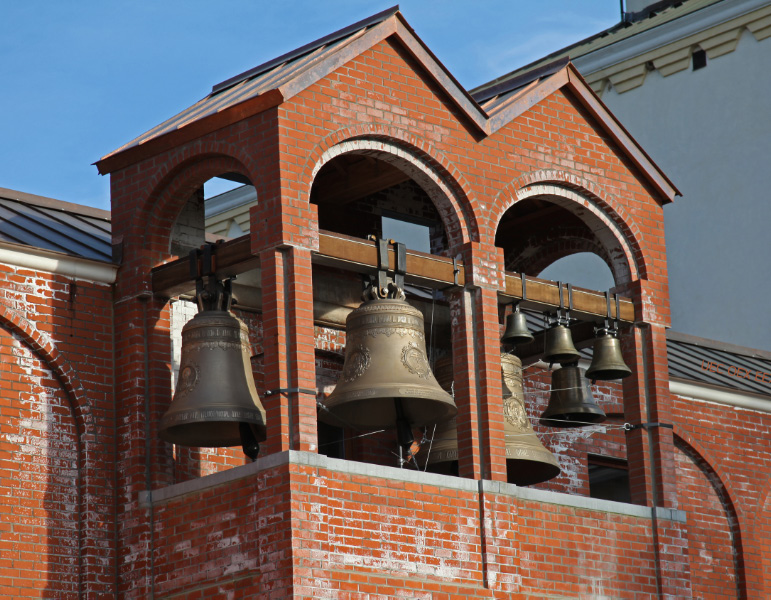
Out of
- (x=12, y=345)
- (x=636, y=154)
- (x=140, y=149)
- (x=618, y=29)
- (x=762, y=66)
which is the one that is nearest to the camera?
(x=12, y=345)

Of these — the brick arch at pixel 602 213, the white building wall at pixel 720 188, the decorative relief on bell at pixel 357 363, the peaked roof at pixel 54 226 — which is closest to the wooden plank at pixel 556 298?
the brick arch at pixel 602 213

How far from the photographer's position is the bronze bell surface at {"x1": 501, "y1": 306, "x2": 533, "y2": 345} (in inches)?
598

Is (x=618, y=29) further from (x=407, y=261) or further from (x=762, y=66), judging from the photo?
(x=407, y=261)

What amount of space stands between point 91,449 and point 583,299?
186 inches

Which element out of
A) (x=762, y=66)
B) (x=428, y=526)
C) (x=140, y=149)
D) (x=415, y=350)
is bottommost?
(x=428, y=526)

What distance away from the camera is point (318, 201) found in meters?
16.5

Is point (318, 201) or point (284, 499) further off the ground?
point (318, 201)

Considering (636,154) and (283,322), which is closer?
(283,322)

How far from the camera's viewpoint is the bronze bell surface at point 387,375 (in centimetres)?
1359

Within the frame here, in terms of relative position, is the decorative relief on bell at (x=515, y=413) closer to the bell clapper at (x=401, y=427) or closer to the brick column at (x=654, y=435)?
the brick column at (x=654, y=435)

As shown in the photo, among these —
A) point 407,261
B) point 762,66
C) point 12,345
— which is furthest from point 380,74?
point 762,66

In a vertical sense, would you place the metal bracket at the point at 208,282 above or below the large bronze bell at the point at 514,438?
above

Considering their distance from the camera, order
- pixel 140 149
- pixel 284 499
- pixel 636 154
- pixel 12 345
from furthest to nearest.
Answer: pixel 636 154 → pixel 140 149 → pixel 12 345 → pixel 284 499

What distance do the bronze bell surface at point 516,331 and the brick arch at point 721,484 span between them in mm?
3804
